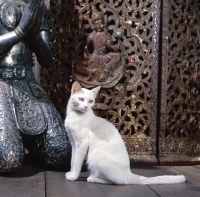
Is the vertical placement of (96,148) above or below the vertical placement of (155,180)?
above

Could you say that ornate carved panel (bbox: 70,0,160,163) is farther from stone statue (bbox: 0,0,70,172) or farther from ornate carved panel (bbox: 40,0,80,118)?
stone statue (bbox: 0,0,70,172)

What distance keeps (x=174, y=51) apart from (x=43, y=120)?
35.6 inches

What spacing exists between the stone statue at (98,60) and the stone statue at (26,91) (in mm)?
307

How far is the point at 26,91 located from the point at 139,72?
70 centimetres

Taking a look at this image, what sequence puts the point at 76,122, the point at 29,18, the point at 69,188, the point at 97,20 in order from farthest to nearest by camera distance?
the point at 97,20
the point at 29,18
the point at 76,122
the point at 69,188

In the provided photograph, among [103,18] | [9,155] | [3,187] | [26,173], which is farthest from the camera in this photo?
[103,18]

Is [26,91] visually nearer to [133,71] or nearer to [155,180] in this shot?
[133,71]

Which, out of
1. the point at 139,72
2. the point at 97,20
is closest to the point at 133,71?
the point at 139,72

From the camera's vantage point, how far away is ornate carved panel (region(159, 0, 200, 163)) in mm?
2586

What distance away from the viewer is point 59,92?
257 cm

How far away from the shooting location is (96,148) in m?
1.87

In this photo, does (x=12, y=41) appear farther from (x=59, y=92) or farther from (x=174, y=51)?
(x=174, y=51)

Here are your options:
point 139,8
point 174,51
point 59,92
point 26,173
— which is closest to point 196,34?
point 174,51

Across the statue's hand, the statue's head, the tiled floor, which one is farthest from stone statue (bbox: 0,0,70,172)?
the statue's head
